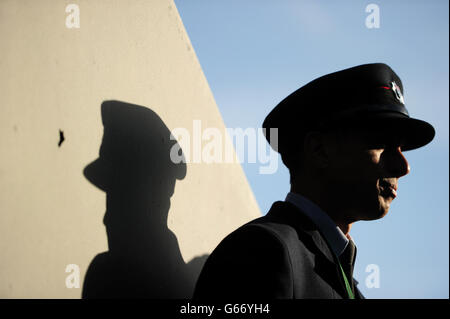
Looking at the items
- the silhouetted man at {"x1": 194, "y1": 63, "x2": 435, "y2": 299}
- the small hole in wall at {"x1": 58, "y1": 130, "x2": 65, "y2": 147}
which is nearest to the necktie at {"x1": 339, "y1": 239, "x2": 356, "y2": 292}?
the silhouetted man at {"x1": 194, "y1": 63, "x2": 435, "y2": 299}

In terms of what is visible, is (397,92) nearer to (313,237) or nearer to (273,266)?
(313,237)

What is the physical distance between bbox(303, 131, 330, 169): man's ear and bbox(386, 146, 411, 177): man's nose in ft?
0.81

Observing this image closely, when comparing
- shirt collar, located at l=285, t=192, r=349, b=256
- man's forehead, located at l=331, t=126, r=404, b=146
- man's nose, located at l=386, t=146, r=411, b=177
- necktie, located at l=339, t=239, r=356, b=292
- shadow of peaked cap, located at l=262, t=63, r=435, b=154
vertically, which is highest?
shadow of peaked cap, located at l=262, t=63, r=435, b=154

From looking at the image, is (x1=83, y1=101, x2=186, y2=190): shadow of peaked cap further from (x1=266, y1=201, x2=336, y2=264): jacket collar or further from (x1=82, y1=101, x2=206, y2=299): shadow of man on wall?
(x1=266, y1=201, x2=336, y2=264): jacket collar

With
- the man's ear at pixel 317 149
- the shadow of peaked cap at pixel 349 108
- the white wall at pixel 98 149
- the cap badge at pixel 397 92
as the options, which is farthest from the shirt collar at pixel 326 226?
the white wall at pixel 98 149

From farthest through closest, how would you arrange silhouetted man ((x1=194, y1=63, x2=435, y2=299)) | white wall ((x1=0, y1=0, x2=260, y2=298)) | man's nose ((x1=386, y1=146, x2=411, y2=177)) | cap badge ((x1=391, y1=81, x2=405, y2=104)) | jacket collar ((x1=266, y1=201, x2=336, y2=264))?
cap badge ((x1=391, y1=81, x2=405, y2=104)), man's nose ((x1=386, y1=146, x2=411, y2=177)), jacket collar ((x1=266, y1=201, x2=336, y2=264)), silhouetted man ((x1=194, y1=63, x2=435, y2=299)), white wall ((x1=0, y1=0, x2=260, y2=298))

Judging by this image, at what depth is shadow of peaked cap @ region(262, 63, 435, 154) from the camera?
186 cm

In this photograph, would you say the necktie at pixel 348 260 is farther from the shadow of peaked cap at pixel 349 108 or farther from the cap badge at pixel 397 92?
the cap badge at pixel 397 92

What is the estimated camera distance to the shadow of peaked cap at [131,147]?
73.8 inches
